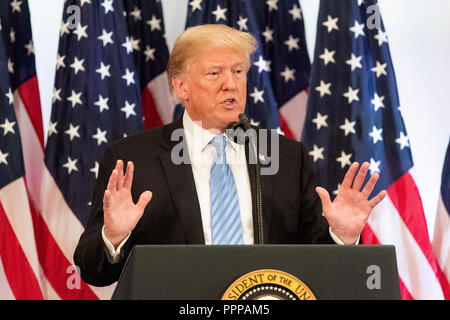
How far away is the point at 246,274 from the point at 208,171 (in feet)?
3.44

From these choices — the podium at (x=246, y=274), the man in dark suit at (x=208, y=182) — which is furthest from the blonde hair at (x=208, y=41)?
the podium at (x=246, y=274)

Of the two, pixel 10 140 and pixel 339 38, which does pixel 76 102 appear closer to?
pixel 10 140

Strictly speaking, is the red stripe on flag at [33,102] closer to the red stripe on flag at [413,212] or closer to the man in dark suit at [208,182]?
the man in dark suit at [208,182]

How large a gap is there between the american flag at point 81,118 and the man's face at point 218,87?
1047mm

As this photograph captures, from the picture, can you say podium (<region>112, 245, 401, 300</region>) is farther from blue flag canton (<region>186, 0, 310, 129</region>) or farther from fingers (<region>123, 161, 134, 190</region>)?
blue flag canton (<region>186, 0, 310, 129</region>)

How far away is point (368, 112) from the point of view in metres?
3.73

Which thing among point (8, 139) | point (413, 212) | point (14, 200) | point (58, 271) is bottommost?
point (58, 271)

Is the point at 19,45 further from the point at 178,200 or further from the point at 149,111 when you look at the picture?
the point at 178,200

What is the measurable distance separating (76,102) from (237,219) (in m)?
1.62

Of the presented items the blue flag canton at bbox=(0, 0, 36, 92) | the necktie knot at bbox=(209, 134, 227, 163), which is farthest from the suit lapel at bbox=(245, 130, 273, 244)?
the blue flag canton at bbox=(0, 0, 36, 92)

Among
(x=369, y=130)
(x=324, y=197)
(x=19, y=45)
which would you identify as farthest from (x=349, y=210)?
(x=19, y=45)

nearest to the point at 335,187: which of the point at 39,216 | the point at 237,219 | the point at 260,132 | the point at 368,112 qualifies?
the point at 368,112

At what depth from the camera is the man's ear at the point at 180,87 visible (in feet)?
9.33

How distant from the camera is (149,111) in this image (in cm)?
403
